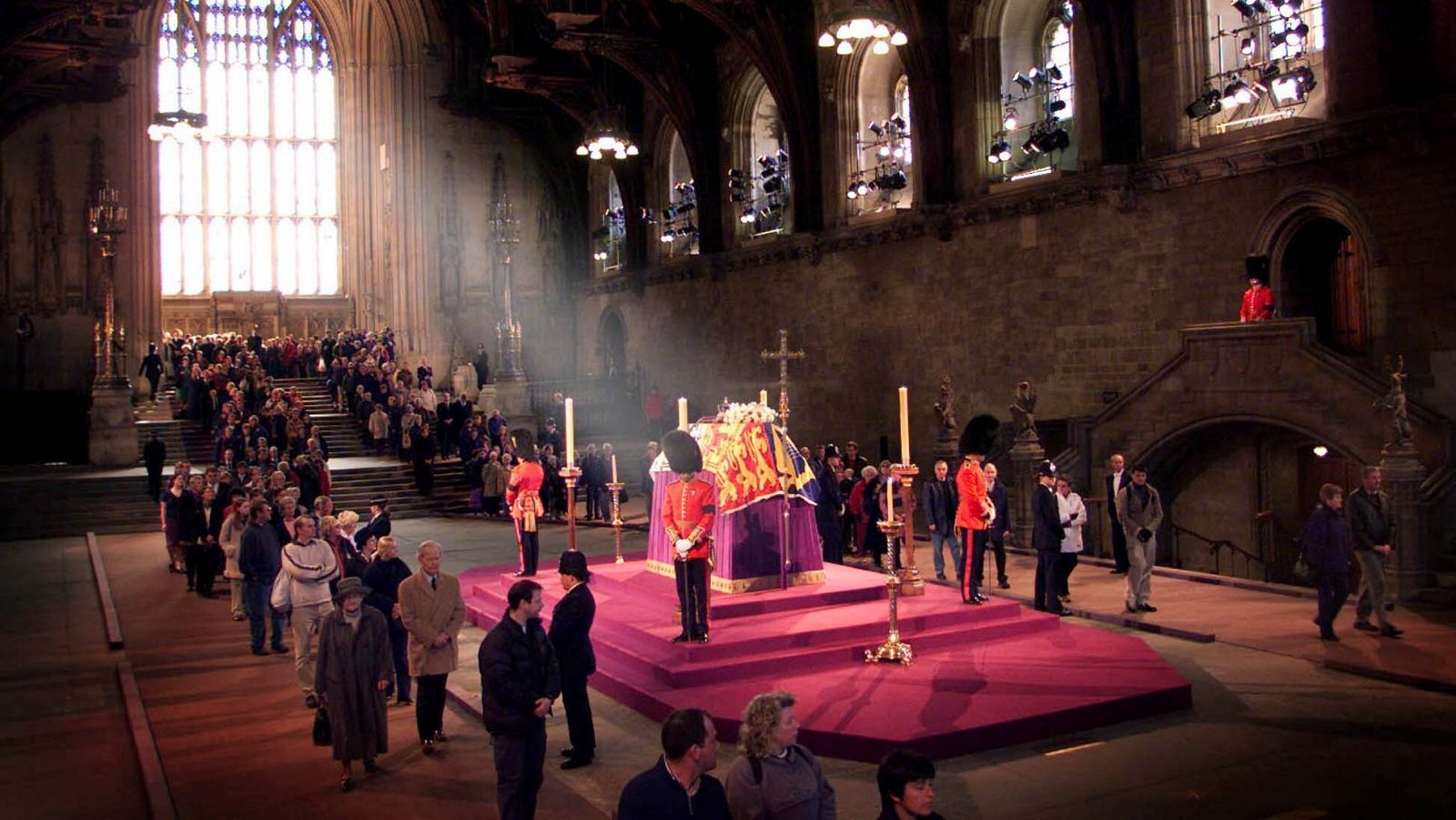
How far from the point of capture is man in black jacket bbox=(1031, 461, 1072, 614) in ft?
38.4

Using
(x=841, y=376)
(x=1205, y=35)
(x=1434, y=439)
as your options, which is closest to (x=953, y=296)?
(x=841, y=376)

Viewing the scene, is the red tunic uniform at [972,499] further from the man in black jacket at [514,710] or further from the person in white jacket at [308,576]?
the man in black jacket at [514,710]

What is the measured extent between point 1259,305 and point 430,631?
35.5 ft

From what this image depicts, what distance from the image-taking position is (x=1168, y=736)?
8.08m

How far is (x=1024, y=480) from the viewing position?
1641 centimetres

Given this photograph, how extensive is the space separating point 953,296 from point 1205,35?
592 cm

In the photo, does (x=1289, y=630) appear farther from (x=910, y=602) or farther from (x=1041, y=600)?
(x=910, y=602)

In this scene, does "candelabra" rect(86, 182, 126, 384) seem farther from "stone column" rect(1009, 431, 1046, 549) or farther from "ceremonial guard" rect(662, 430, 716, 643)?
"ceremonial guard" rect(662, 430, 716, 643)

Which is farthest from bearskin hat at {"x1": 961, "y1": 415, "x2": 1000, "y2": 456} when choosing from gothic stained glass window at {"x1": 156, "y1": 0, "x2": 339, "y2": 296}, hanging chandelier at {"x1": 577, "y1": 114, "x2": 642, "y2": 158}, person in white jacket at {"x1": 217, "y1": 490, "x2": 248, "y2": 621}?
gothic stained glass window at {"x1": 156, "y1": 0, "x2": 339, "y2": 296}

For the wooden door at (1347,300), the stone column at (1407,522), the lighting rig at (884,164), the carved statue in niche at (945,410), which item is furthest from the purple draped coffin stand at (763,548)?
the lighting rig at (884,164)

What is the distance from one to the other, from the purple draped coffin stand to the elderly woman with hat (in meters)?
3.84

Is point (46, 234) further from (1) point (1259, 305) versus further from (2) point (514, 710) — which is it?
(2) point (514, 710)

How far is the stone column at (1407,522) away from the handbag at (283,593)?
1010 centimetres

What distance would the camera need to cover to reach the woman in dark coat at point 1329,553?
10453 millimetres
